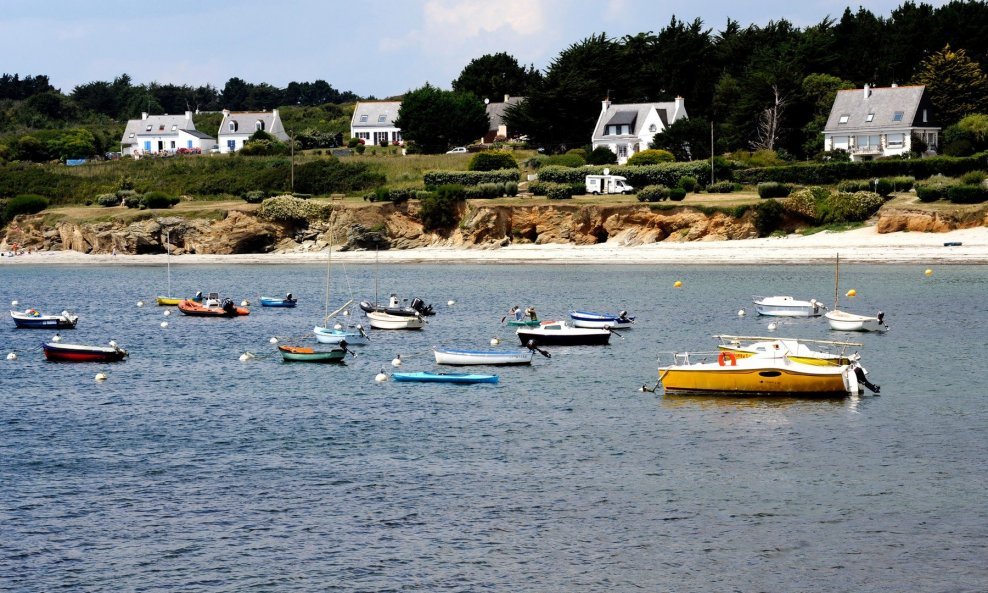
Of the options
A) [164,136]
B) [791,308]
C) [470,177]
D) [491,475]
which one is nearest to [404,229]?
[470,177]

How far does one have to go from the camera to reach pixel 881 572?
1002 inches

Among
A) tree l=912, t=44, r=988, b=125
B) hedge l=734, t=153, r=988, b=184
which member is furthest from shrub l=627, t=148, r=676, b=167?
tree l=912, t=44, r=988, b=125

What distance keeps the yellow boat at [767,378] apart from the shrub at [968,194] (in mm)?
53858

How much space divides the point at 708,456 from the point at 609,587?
1093cm

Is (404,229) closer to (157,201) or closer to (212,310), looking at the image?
(157,201)

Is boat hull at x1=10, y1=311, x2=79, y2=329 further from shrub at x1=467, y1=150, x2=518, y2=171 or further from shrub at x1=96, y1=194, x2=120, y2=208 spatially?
shrub at x1=96, y1=194, x2=120, y2=208

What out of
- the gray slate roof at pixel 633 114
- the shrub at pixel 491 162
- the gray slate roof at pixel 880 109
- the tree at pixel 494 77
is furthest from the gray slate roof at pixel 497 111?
the gray slate roof at pixel 880 109

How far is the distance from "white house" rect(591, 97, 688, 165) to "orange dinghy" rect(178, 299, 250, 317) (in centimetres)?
6309

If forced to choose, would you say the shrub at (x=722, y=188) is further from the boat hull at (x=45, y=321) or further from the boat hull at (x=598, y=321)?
the boat hull at (x=45, y=321)

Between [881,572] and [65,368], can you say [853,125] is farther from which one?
[881,572]

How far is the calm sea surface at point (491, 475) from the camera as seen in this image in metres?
26.1

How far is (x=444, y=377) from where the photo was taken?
161ft

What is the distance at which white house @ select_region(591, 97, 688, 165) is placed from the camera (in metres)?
130

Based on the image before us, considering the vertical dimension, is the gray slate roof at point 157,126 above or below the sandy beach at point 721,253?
above
